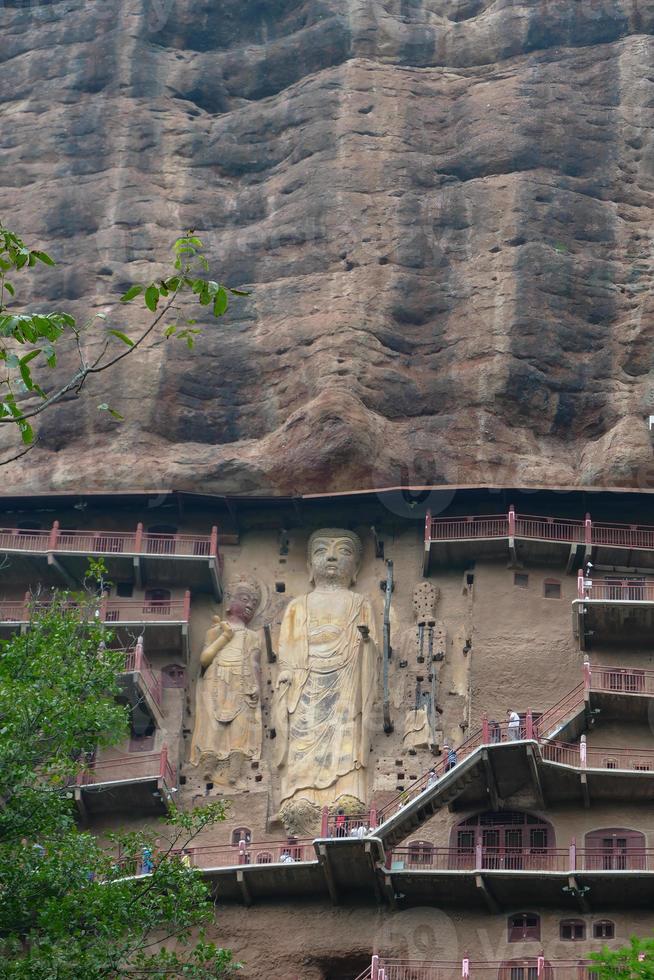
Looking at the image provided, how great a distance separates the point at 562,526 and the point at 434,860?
852cm

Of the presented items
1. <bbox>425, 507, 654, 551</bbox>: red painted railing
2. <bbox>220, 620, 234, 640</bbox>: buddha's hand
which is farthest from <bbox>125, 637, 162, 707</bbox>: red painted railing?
<bbox>425, 507, 654, 551</bbox>: red painted railing

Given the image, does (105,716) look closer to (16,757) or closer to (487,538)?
(16,757)

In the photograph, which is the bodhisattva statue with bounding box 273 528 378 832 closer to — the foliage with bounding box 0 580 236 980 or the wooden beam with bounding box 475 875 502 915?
the wooden beam with bounding box 475 875 502 915

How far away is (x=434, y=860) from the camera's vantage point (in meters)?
40.5

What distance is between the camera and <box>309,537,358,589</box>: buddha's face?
45.6 meters

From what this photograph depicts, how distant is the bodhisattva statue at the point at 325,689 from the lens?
42.0 m

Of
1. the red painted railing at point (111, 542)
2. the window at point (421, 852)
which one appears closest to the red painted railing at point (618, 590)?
the window at point (421, 852)

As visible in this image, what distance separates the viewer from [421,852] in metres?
40.6

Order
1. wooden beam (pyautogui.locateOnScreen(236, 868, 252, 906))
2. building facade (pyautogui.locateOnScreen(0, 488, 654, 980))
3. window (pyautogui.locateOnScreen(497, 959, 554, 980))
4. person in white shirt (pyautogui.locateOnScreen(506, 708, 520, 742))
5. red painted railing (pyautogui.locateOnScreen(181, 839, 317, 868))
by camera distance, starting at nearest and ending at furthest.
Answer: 1. window (pyautogui.locateOnScreen(497, 959, 554, 980))
2. building facade (pyautogui.locateOnScreen(0, 488, 654, 980))
3. wooden beam (pyautogui.locateOnScreen(236, 868, 252, 906))
4. red painted railing (pyautogui.locateOnScreen(181, 839, 317, 868))
5. person in white shirt (pyautogui.locateOnScreen(506, 708, 520, 742))

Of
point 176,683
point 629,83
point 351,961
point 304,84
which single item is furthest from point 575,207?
point 351,961

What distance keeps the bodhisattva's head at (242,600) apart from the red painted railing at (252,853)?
222 inches

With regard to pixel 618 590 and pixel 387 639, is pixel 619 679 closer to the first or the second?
pixel 618 590

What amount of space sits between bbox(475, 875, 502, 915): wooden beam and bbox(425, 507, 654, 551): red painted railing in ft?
28.2

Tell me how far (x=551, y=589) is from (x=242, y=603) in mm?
6644
